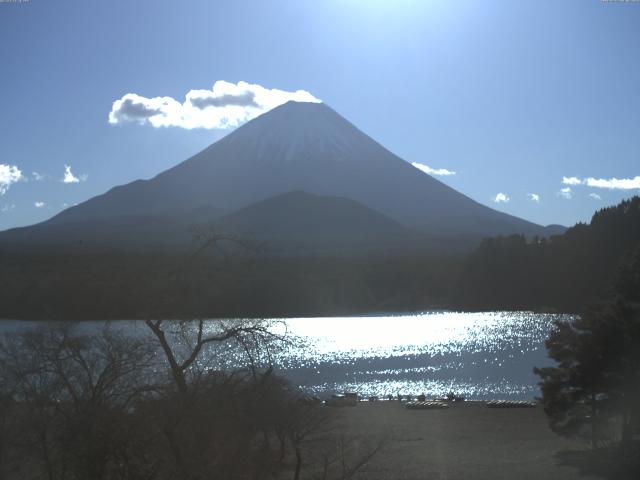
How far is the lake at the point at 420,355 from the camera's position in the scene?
3108cm

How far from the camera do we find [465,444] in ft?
59.7

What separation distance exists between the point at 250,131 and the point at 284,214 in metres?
37.7

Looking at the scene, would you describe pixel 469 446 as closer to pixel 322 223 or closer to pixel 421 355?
pixel 421 355

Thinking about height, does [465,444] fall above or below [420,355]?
below

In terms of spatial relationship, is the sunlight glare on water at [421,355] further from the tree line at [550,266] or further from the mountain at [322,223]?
the mountain at [322,223]

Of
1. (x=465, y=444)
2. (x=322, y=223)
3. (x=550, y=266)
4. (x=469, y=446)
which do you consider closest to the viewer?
(x=469, y=446)

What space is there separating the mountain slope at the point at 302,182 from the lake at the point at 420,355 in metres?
48.1

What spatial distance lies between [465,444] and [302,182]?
10484cm

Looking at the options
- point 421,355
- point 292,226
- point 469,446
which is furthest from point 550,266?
point 469,446

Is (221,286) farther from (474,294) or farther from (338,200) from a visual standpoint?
(338,200)

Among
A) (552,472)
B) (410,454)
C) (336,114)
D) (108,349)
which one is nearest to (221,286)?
(410,454)

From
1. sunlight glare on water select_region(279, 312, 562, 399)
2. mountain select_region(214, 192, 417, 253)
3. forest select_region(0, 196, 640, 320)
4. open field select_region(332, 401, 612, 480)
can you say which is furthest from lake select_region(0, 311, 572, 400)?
mountain select_region(214, 192, 417, 253)

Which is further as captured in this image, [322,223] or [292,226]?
[322,223]

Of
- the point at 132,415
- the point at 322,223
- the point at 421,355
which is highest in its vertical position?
the point at 322,223
